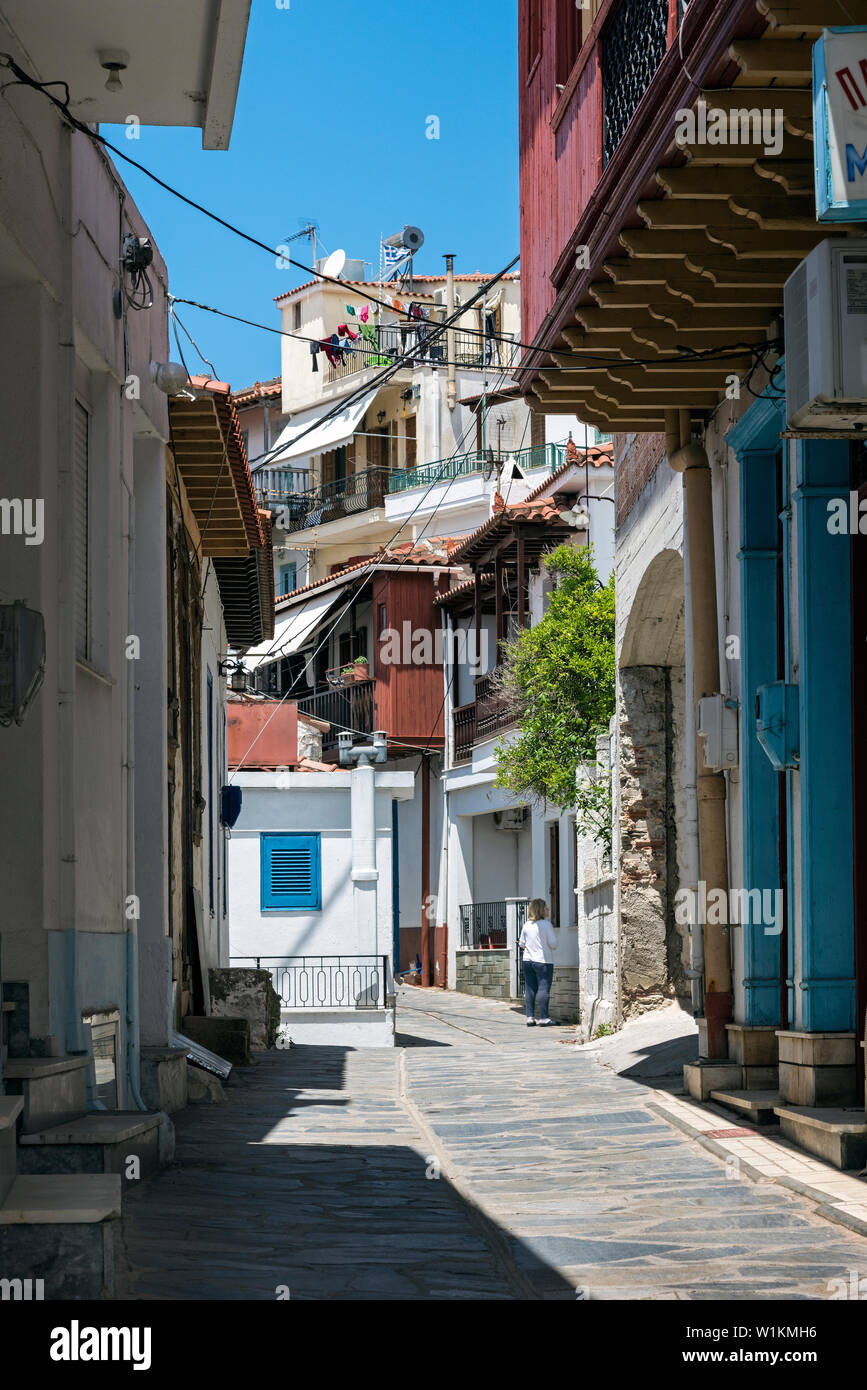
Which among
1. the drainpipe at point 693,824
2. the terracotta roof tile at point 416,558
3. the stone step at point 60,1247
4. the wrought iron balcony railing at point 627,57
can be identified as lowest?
the stone step at point 60,1247

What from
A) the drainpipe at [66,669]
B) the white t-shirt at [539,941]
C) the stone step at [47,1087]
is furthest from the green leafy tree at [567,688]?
the stone step at [47,1087]

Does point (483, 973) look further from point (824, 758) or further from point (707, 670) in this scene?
point (824, 758)

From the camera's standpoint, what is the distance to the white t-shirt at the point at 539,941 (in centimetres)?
2033

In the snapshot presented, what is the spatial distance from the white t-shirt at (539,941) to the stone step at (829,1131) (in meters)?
11.5

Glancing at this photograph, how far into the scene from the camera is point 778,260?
873 centimetres

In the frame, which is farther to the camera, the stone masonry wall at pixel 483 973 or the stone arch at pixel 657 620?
the stone masonry wall at pixel 483 973

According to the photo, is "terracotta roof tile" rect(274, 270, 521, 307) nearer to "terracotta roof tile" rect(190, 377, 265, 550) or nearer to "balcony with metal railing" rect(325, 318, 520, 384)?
"balcony with metal railing" rect(325, 318, 520, 384)

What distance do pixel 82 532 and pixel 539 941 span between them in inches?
503

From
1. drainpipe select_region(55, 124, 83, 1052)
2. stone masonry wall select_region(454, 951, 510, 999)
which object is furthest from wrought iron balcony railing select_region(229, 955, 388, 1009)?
drainpipe select_region(55, 124, 83, 1052)

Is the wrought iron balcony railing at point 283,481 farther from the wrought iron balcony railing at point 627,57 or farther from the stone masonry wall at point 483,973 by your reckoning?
the wrought iron balcony railing at point 627,57

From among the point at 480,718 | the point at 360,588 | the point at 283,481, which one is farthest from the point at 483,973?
the point at 283,481

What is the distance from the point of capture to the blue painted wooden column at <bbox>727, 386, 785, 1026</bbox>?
33.3ft
